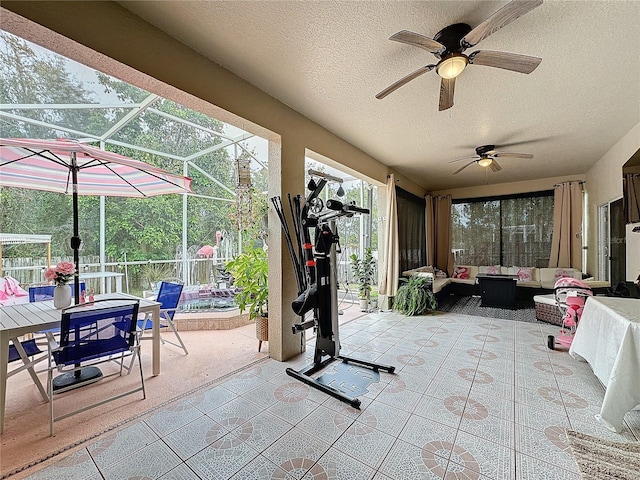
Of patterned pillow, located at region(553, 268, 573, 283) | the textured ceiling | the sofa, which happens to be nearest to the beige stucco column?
the textured ceiling

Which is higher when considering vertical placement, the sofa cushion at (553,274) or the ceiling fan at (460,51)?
the ceiling fan at (460,51)

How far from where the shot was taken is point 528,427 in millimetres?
1781

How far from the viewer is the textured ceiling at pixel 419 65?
5.50ft

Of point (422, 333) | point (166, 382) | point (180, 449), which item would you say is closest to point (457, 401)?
point (422, 333)

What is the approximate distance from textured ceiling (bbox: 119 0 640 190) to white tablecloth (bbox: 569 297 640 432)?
195 cm

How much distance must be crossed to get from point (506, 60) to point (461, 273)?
5790 mm

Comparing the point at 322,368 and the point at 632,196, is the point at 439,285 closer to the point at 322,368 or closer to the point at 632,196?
the point at 632,196

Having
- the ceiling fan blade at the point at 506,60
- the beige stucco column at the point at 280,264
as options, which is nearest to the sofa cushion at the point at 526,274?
the ceiling fan blade at the point at 506,60

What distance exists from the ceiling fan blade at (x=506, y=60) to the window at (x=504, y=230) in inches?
226

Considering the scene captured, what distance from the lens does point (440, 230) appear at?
721cm

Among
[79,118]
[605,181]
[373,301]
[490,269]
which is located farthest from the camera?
[490,269]

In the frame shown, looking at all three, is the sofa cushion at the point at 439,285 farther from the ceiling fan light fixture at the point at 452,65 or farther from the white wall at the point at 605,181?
the ceiling fan light fixture at the point at 452,65

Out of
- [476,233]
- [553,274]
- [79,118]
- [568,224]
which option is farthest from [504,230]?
[79,118]

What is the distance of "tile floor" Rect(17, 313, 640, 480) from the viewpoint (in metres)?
1.46
